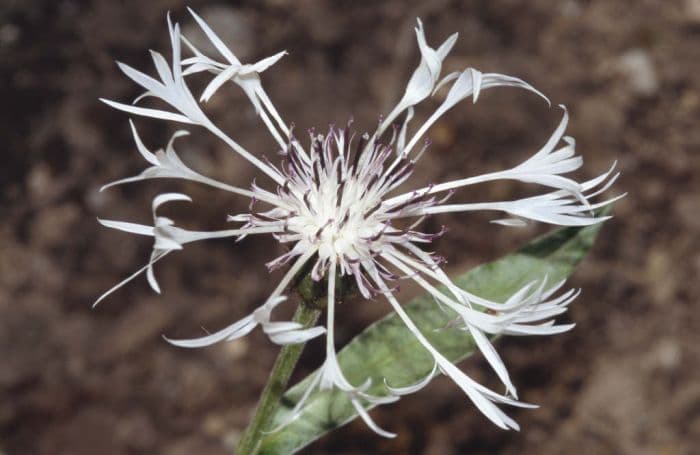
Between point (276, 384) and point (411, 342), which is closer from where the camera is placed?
point (276, 384)

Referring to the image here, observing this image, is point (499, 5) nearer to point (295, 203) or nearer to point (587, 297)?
point (587, 297)

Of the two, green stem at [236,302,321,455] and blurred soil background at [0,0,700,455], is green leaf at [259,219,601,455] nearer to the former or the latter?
green stem at [236,302,321,455]

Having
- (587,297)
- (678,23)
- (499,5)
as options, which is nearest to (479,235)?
Answer: (587,297)

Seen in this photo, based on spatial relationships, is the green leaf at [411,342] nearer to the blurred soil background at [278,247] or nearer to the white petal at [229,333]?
the white petal at [229,333]

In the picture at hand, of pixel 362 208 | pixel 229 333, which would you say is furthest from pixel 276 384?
pixel 362 208

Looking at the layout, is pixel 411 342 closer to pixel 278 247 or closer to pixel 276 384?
pixel 276 384

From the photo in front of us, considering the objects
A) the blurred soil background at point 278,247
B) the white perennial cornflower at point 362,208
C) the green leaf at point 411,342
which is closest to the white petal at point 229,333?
the white perennial cornflower at point 362,208

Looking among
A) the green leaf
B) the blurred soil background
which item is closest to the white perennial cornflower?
the green leaf
